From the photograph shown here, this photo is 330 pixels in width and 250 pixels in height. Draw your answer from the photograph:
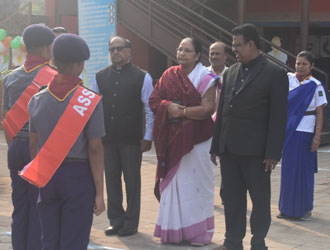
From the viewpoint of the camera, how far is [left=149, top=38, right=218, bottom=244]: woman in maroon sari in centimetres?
648

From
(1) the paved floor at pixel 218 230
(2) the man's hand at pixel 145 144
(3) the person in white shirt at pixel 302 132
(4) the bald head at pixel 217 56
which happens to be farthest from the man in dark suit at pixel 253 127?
(4) the bald head at pixel 217 56

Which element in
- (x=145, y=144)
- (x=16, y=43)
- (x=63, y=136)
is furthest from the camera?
(x=16, y=43)

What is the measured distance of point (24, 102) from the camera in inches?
202

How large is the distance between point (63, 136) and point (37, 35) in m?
1.28

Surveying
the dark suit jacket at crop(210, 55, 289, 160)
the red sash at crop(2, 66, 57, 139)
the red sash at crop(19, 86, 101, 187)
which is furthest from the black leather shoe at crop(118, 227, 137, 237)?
the red sash at crop(19, 86, 101, 187)

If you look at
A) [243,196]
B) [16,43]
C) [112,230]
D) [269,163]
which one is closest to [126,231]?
[112,230]

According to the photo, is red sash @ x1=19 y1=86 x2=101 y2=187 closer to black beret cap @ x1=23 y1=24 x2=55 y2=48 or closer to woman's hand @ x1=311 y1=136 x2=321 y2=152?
black beret cap @ x1=23 y1=24 x2=55 y2=48

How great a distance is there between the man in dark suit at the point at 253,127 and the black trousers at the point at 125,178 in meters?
1.46

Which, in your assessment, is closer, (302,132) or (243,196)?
(243,196)

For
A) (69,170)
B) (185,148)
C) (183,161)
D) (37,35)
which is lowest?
(183,161)

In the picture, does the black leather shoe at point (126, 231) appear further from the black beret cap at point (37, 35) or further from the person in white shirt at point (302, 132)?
the black beret cap at point (37, 35)

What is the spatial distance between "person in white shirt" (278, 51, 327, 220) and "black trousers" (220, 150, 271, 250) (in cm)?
210

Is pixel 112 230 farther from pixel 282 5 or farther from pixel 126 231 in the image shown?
pixel 282 5

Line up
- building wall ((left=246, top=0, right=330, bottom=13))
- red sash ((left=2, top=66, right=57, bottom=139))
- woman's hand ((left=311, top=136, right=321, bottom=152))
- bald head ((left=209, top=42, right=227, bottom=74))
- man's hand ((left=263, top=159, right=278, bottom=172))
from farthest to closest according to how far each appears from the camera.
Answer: building wall ((left=246, top=0, right=330, bottom=13))
bald head ((left=209, top=42, right=227, bottom=74))
woman's hand ((left=311, top=136, right=321, bottom=152))
man's hand ((left=263, top=159, right=278, bottom=172))
red sash ((left=2, top=66, right=57, bottom=139))
